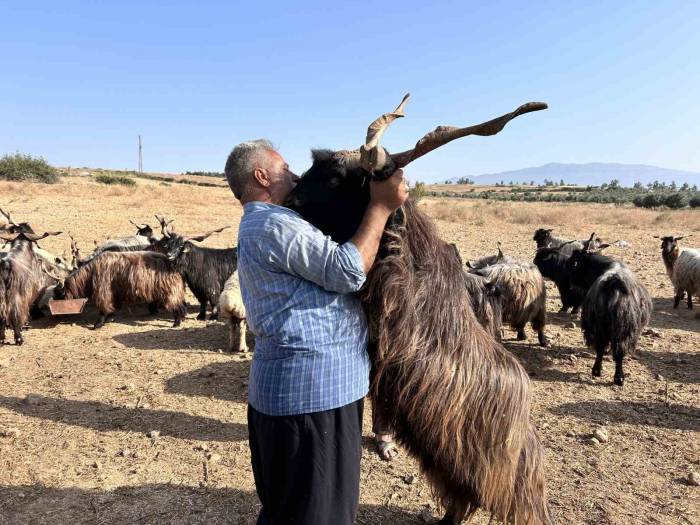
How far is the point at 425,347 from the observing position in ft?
7.20

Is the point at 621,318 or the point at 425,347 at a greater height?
the point at 425,347

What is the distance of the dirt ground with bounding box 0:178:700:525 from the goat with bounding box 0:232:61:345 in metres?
0.38

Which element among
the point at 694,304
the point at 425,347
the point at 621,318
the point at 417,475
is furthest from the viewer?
the point at 694,304

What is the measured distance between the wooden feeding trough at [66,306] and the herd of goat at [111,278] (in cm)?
22

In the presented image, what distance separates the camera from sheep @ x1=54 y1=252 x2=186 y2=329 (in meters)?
8.19

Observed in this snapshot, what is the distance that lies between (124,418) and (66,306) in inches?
162

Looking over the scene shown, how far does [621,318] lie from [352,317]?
5045 millimetres

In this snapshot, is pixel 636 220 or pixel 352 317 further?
pixel 636 220

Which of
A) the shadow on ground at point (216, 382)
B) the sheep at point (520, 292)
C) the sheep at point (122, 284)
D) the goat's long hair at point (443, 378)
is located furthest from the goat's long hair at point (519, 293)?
the sheep at point (122, 284)

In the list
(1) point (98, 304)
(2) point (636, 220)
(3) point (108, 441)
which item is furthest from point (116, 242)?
(2) point (636, 220)

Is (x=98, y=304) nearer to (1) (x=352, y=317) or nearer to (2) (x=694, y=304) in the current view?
(1) (x=352, y=317)

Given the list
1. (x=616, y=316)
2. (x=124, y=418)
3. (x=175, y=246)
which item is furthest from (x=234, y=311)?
(x=616, y=316)

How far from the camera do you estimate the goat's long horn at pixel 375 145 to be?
5.91 feet

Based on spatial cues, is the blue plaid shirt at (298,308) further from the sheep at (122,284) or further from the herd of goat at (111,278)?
the sheep at (122,284)
